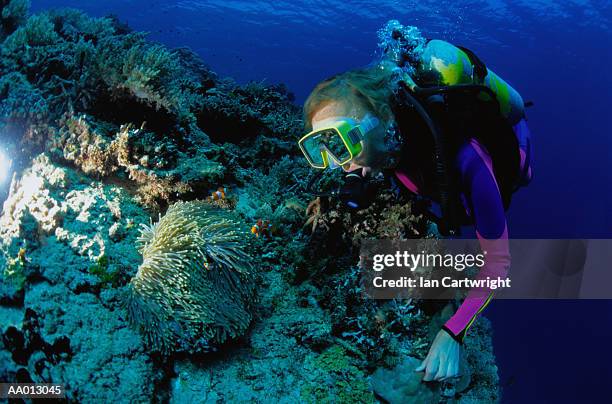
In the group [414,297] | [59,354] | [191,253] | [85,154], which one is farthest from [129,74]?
[414,297]

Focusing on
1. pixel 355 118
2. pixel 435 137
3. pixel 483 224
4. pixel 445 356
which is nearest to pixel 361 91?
pixel 355 118

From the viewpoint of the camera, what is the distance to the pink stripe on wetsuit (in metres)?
2.26

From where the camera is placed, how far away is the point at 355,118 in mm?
2350

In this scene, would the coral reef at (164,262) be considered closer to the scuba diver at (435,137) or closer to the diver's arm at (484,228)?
the diver's arm at (484,228)

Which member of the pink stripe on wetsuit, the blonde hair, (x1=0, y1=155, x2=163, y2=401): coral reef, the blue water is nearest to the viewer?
the pink stripe on wetsuit

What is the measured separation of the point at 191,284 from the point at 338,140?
1591 millimetres

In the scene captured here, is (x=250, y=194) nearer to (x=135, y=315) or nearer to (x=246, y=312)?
(x=246, y=312)

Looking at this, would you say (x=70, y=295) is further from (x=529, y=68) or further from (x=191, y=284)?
(x=529, y=68)

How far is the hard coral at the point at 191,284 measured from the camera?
271 centimetres

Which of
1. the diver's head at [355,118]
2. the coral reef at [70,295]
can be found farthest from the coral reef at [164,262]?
the diver's head at [355,118]

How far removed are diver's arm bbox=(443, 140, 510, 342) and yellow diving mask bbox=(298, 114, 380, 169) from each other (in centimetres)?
72

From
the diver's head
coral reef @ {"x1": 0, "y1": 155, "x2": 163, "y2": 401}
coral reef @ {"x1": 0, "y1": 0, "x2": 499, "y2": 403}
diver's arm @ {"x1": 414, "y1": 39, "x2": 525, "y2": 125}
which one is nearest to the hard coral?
coral reef @ {"x1": 0, "y1": 0, "x2": 499, "y2": 403}

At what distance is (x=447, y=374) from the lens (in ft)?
7.77

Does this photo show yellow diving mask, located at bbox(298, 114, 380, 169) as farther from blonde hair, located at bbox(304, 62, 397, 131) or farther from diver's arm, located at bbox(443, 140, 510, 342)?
diver's arm, located at bbox(443, 140, 510, 342)
